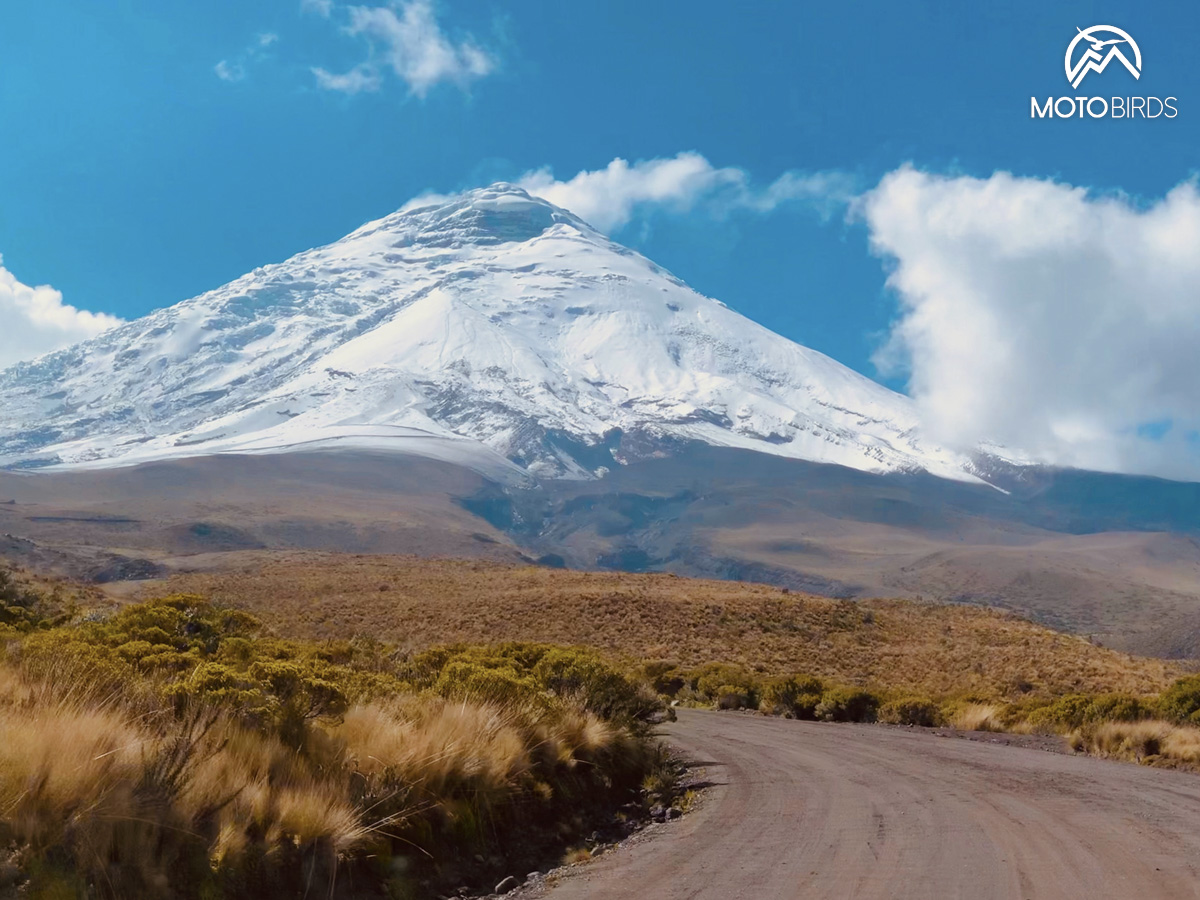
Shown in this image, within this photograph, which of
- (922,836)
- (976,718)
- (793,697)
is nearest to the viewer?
(922,836)

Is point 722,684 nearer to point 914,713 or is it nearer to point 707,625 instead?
point 914,713

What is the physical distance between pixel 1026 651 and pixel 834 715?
2377 cm

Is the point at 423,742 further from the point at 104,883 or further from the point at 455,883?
the point at 104,883

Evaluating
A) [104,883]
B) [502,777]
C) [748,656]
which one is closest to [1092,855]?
[502,777]

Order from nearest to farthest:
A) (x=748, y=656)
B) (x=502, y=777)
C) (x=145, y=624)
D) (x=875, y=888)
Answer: (x=875, y=888) → (x=502, y=777) → (x=145, y=624) → (x=748, y=656)

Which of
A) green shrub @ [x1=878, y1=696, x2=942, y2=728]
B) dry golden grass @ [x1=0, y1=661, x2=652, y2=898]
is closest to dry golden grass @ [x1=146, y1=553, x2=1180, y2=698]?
green shrub @ [x1=878, y1=696, x2=942, y2=728]

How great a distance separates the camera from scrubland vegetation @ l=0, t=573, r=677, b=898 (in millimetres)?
5988

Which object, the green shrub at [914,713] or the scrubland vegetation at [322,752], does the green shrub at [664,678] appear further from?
the green shrub at [914,713]

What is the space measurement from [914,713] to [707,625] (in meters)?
25.9

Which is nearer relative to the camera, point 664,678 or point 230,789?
point 230,789

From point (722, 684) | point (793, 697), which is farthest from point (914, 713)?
point (722, 684)

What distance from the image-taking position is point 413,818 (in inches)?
324

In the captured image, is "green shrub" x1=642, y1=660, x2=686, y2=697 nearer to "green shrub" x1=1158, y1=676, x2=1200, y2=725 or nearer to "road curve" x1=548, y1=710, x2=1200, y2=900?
"green shrub" x1=1158, y1=676, x2=1200, y2=725

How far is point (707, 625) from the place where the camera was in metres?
48.1
